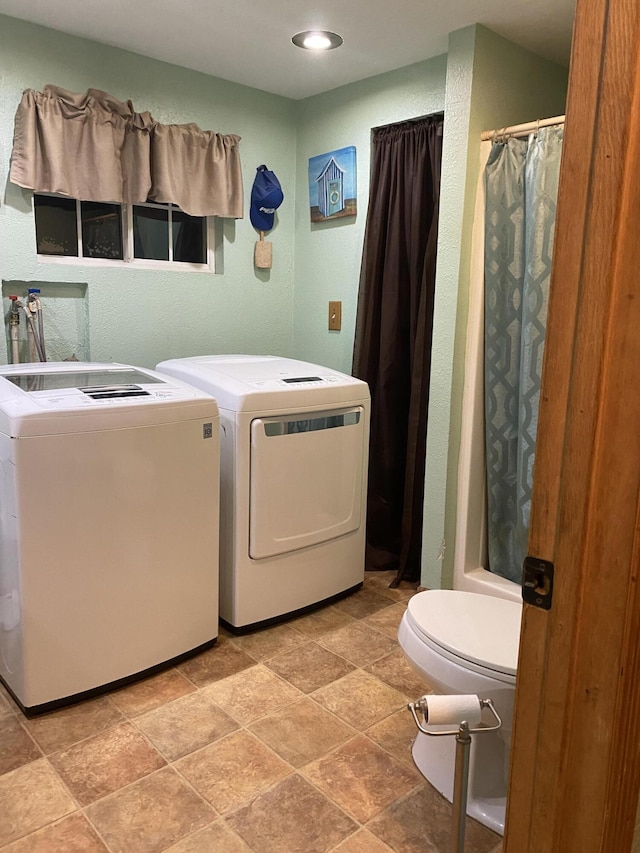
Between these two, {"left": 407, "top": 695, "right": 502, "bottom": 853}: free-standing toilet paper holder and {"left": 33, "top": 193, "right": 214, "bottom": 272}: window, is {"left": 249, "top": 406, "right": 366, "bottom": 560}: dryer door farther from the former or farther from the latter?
{"left": 407, "top": 695, "right": 502, "bottom": 853}: free-standing toilet paper holder

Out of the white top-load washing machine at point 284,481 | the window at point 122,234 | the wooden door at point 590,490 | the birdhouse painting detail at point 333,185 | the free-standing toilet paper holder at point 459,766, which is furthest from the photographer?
the birdhouse painting detail at point 333,185

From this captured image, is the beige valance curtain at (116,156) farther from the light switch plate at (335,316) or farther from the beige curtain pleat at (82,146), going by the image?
the light switch plate at (335,316)

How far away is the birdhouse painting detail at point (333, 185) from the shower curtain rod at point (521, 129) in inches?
30.7

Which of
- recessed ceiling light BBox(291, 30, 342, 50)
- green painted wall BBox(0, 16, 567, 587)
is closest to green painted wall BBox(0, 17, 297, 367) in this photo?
green painted wall BBox(0, 16, 567, 587)

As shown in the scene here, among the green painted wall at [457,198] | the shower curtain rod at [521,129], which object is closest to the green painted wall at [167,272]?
the green painted wall at [457,198]

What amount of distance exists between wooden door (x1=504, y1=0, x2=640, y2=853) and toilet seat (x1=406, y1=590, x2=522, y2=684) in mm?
725

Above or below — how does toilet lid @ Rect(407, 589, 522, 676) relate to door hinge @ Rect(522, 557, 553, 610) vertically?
below

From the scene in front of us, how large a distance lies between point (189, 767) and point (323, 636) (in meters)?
0.88

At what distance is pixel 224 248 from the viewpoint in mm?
3322

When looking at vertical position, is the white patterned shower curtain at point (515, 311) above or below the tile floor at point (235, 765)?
above

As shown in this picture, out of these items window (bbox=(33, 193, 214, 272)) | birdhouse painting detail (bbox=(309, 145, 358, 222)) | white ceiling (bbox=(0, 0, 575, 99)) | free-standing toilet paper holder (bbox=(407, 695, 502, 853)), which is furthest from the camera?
birdhouse painting detail (bbox=(309, 145, 358, 222))

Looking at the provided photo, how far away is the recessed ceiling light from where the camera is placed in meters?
2.61

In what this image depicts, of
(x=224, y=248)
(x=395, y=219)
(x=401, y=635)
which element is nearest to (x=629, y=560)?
(x=401, y=635)

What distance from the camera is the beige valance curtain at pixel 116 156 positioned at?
258 centimetres
